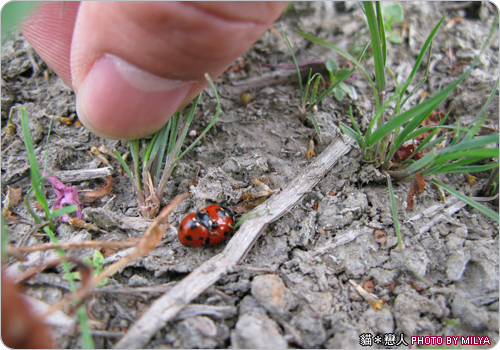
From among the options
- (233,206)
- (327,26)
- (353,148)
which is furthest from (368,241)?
(327,26)

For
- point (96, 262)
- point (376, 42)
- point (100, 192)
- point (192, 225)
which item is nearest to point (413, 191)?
point (376, 42)

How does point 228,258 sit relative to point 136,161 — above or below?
below

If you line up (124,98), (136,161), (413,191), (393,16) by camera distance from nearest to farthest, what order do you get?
(124,98) < (413,191) < (136,161) < (393,16)

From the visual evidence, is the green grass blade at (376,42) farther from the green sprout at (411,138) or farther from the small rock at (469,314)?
the small rock at (469,314)

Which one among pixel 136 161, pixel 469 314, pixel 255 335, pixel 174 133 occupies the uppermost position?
pixel 174 133

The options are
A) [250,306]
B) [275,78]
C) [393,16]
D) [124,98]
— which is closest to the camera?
[250,306]

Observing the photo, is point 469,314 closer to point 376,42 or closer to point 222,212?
point 222,212

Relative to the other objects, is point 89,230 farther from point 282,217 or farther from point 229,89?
point 229,89

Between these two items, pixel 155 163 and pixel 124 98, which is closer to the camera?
pixel 124 98
